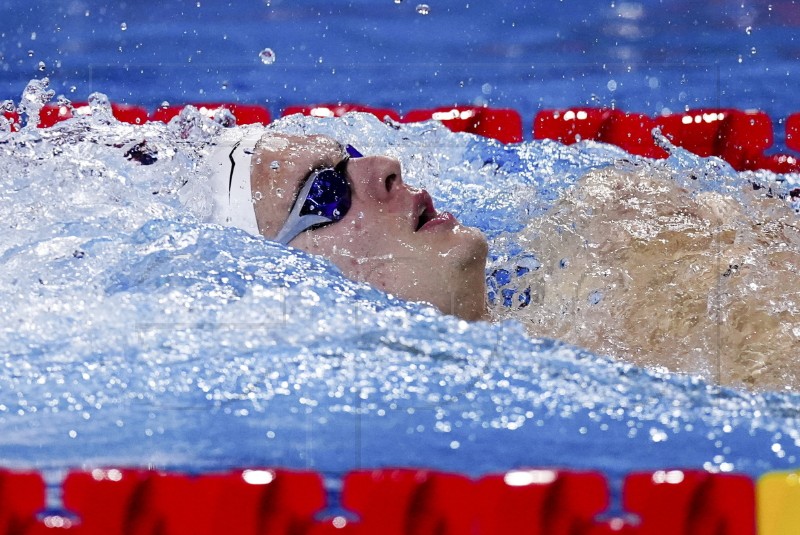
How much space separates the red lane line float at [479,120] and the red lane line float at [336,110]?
8 centimetres

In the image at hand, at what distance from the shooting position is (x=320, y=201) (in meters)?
1.42

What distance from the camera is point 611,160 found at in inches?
103

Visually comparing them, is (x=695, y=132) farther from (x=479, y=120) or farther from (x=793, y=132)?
(x=479, y=120)

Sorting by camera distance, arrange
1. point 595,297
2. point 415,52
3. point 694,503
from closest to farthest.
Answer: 1. point 694,503
2. point 595,297
3. point 415,52

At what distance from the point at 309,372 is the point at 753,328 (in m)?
0.71

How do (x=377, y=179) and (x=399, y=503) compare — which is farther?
(x=377, y=179)

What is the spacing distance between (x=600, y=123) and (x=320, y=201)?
197 centimetres

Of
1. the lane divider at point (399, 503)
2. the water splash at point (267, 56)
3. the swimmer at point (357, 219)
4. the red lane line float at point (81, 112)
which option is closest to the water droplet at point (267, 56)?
the water splash at point (267, 56)

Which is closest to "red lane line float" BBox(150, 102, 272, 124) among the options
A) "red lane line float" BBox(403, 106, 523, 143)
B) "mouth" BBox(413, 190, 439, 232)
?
"red lane line float" BBox(403, 106, 523, 143)

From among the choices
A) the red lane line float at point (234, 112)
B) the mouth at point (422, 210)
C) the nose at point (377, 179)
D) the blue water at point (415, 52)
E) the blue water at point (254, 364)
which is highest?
the blue water at point (415, 52)

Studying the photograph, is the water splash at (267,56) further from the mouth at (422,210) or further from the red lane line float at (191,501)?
the red lane line float at (191,501)

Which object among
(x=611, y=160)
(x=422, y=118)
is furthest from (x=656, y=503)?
(x=422, y=118)

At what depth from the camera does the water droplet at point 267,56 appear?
132 inches

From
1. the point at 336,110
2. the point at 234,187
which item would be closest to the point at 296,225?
the point at 234,187
